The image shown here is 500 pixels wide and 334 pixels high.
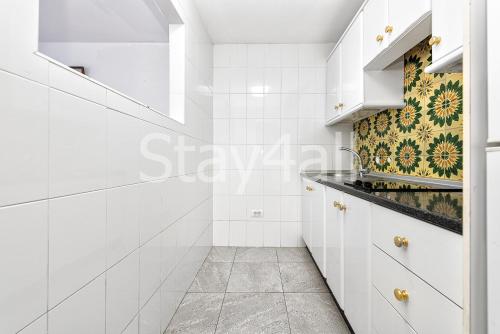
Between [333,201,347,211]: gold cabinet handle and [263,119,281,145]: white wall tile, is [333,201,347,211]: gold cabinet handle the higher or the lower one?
the lower one

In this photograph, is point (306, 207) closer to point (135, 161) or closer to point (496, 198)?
point (135, 161)

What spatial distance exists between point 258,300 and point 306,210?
44.5 inches

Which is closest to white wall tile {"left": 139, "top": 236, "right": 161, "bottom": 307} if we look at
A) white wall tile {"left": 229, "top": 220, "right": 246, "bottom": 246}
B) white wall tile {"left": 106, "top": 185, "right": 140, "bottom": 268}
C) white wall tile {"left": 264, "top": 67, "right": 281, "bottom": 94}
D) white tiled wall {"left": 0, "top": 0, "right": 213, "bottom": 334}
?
white tiled wall {"left": 0, "top": 0, "right": 213, "bottom": 334}

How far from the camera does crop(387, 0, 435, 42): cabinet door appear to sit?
1291 millimetres

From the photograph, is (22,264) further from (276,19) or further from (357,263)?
(276,19)

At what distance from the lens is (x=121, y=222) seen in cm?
109

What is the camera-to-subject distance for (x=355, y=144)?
9.78 ft

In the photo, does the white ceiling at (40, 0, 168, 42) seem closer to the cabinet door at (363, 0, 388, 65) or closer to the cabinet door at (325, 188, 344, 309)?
the cabinet door at (363, 0, 388, 65)

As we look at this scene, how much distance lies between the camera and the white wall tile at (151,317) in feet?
4.27

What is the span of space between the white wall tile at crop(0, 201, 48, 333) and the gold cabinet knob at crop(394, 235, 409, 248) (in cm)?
110

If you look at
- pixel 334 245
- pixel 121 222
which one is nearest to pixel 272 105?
pixel 334 245

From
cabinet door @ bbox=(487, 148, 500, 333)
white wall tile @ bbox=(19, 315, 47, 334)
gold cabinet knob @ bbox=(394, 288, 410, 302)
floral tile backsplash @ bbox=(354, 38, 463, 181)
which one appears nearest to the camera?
cabinet door @ bbox=(487, 148, 500, 333)

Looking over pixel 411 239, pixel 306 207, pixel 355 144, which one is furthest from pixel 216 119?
pixel 411 239

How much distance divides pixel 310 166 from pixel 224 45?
175 centimetres
